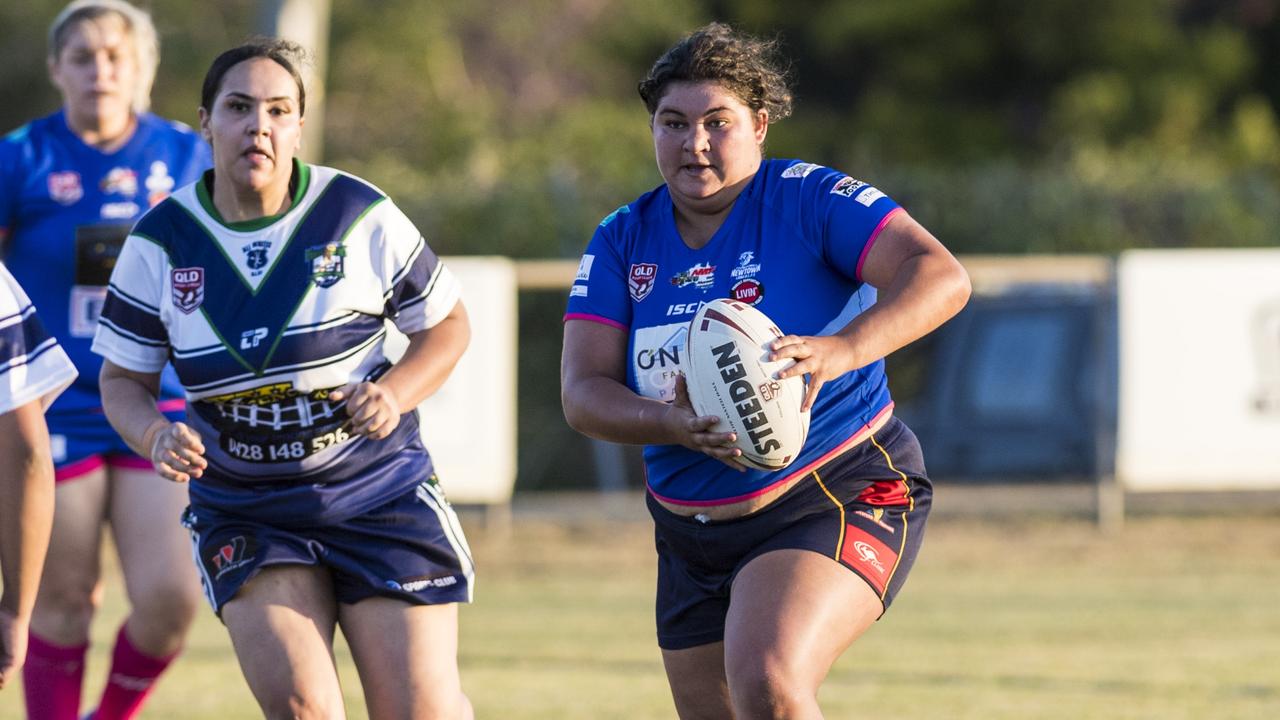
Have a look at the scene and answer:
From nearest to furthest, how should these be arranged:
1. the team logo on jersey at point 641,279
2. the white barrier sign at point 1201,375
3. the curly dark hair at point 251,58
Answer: the team logo on jersey at point 641,279
the curly dark hair at point 251,58
the white barrier sign at point 1201,375

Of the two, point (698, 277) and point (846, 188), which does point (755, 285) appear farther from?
point (846, 188)

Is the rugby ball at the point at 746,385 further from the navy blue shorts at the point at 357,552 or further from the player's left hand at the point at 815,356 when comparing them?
the navy blue shorts at the point at 357,552

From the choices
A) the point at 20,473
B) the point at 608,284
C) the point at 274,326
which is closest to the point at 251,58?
the point at 274,326

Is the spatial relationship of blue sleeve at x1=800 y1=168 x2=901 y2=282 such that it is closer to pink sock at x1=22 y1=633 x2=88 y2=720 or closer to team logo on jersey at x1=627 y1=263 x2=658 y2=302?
team logo on jersey at x1=627 y1=263 x2=658 y2=302

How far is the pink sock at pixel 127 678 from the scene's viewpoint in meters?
5.97

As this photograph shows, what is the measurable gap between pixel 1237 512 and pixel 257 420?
10825mm

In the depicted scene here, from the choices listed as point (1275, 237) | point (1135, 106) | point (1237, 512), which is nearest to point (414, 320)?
point (1237, 512)

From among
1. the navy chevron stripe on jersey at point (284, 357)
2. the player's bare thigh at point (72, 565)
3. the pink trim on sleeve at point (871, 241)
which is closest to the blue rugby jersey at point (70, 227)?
the player's bare thigh at point (72, 565)

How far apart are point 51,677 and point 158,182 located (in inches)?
62.9

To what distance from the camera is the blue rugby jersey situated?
5.95 meters

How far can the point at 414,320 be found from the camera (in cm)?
477

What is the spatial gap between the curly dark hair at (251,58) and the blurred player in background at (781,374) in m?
0.85

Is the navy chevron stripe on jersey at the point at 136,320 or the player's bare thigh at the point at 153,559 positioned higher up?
the navy chevron stripe on jersey at the point at 136,320

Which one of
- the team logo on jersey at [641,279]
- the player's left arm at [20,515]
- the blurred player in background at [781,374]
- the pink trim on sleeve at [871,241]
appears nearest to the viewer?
the player's left arm at [20,515]
